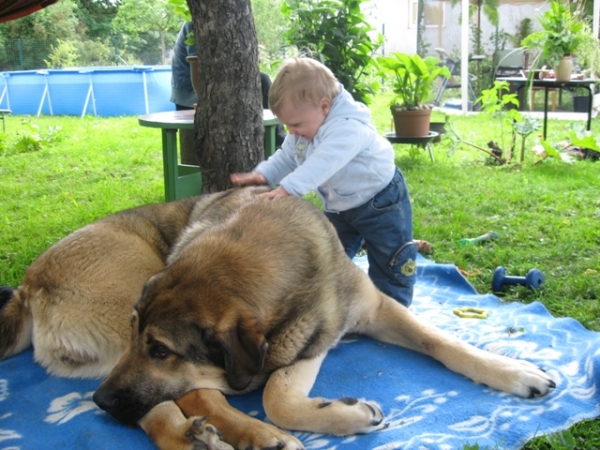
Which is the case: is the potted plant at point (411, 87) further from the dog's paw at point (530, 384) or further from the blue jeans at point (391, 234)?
the dog's paw at point (530, 384)

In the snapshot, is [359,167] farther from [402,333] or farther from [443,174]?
[443,174]

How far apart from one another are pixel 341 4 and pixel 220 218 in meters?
5.36

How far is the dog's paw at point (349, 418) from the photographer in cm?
231

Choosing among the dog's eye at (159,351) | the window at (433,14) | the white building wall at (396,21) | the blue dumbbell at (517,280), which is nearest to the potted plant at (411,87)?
the blue dumbbell at (517,280)

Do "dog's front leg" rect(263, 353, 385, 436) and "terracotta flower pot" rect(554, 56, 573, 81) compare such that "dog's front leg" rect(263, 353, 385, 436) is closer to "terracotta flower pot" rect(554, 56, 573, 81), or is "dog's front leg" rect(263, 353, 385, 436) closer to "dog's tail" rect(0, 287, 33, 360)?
"dog's tail" rect(0, 287, 33, 360)

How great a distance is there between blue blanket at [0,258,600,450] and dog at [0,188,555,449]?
3.2 inches

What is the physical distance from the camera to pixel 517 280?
411cm

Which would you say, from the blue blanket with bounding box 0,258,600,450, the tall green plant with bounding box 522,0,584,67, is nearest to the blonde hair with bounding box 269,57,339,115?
the blue blanket with bounding box 0,258,600,450

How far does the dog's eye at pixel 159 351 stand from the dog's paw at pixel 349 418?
2.15 feet

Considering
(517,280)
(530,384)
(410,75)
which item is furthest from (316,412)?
(410,75)

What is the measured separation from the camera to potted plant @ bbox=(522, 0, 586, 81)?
27.0 ft

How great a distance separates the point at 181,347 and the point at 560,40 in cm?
792

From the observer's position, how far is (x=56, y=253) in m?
2.92

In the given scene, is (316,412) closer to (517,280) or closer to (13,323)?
(13,323)
